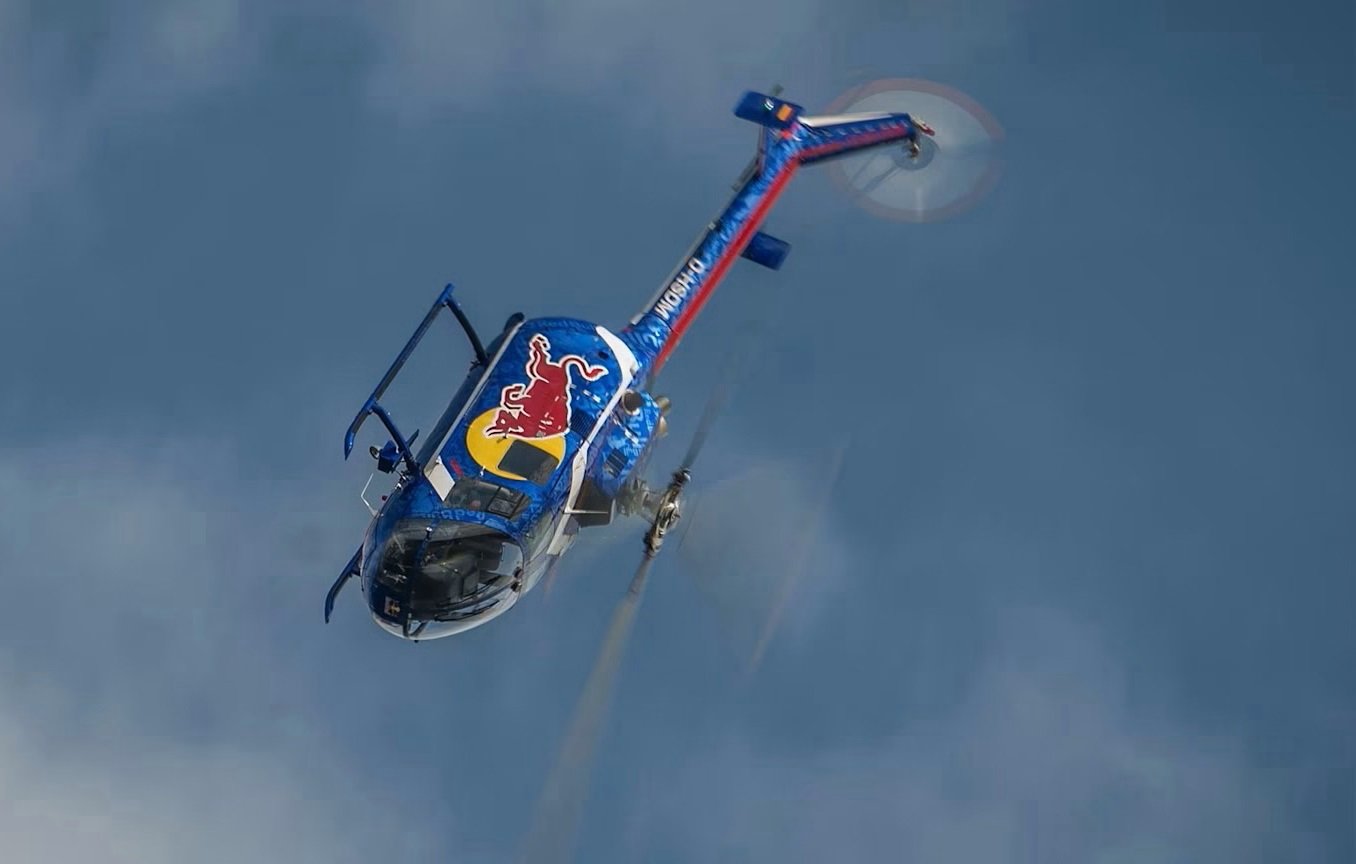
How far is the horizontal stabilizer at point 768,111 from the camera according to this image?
114 m

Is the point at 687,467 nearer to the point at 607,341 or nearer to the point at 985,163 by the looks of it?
the point at 607,341

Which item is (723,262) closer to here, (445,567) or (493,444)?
(493,444)

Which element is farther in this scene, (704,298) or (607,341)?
(704,298)

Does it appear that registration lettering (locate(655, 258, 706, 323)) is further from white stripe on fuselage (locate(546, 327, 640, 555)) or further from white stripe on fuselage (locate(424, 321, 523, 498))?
white stripe on fuselage (locate(424, 321, 523, 498))

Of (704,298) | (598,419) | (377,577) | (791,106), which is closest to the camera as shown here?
(377,577)

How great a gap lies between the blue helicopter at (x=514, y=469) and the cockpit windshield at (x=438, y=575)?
0.04 m

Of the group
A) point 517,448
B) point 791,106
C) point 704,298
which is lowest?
point 517,448

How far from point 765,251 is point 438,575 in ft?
109

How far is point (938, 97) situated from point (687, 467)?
3525cm

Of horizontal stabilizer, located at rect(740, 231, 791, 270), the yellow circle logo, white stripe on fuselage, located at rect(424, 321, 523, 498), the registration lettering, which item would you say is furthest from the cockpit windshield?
horizontal stabilizer, located at rect(740, 231, 791, 270)

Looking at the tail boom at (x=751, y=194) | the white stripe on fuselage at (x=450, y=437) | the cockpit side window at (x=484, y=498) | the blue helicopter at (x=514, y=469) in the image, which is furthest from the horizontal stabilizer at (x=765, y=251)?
the cockpit side window at (x=484, y=498)

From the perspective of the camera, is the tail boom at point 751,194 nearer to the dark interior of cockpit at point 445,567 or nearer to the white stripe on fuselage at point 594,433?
the white stripe on fuselage at point 594,433

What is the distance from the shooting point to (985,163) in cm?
11431

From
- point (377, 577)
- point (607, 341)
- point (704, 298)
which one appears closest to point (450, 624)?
point (377, 577)
